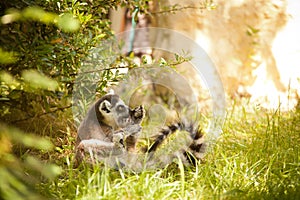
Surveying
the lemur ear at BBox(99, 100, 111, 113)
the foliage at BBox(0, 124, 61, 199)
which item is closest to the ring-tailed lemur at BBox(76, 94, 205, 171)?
the lemur ear at BBox(99, 100, 111, 113)

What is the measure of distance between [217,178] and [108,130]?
509mm

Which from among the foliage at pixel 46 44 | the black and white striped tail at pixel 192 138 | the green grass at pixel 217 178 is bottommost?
the green grass at pixel 217 178

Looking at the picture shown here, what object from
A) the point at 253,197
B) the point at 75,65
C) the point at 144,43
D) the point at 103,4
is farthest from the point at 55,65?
the point at 144,43

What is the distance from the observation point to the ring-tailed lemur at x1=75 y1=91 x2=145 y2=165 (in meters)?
2.01

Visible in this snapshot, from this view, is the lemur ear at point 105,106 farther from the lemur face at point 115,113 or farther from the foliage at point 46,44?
the foliage at point 46,44

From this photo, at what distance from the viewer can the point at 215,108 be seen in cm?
314

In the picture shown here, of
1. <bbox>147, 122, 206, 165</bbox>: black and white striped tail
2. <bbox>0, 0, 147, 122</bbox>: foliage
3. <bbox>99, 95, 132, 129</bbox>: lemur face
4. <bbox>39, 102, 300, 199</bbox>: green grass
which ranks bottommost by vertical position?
<bbox>39, 102, 300, 199</bbox>: green grass

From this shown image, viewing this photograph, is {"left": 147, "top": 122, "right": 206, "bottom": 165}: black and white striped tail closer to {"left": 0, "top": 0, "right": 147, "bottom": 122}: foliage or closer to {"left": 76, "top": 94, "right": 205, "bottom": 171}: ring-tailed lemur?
{"left": 76, "top": 94, "right": 205, "bottom": 171}: ring-tailed lemur

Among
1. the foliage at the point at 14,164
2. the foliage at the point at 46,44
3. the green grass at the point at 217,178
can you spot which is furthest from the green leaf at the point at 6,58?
the green grass at the point at 217,178

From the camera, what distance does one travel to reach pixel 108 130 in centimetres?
209

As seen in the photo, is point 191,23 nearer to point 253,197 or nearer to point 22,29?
point 22,29

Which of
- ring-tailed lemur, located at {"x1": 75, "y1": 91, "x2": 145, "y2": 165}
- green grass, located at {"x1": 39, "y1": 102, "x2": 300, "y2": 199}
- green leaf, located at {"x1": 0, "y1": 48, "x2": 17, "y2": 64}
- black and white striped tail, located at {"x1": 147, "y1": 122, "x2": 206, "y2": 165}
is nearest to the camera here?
green leaf, located at {"x1": 0, "y1": 48, "x2": 17, "y2": 64}

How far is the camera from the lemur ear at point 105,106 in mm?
2031

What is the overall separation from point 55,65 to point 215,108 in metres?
1.35
